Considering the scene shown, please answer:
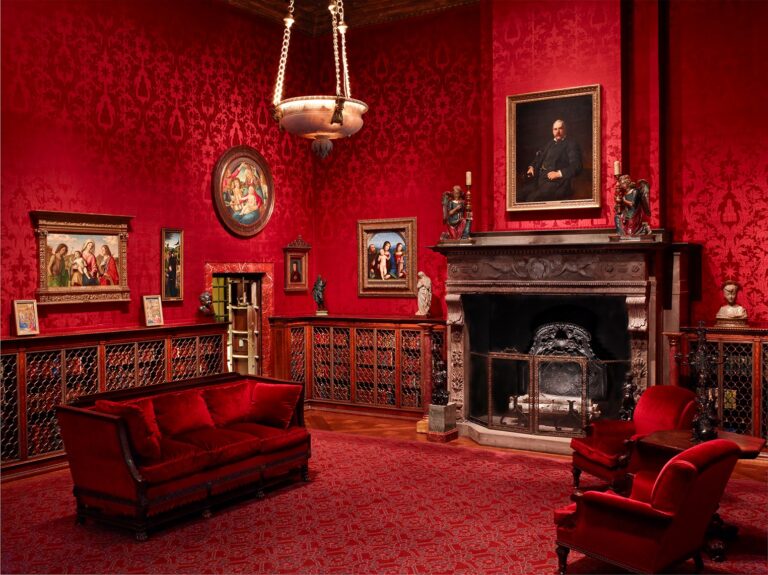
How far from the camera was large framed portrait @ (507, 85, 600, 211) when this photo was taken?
30.8ft

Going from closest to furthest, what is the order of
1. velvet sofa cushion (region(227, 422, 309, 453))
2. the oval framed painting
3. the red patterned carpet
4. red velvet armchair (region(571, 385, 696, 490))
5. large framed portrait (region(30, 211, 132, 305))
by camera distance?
the red patterned carpet
red velvet armchair (region(571, 385, 696, 490))
velvet sofa cushion (region(227, 422, 309, 453))
large framed portrait (region(30, 211, 132, 305))
the oval framed painting

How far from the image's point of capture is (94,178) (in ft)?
29.8

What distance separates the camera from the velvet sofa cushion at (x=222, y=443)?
6777 mm

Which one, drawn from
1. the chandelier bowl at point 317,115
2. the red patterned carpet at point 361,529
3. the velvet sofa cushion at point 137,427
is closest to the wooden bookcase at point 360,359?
the red patterned carpet at point 361,529

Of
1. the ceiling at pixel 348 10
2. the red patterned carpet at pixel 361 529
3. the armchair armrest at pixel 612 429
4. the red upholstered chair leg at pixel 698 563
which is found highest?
the ceiling at pixel 348 10

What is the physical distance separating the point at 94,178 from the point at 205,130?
204 centimetres

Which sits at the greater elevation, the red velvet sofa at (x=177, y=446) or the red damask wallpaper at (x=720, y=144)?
the red damask wallpaper at (x=720, y=144)

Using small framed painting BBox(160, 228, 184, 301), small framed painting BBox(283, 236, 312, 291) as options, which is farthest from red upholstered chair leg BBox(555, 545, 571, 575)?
small framed painting BBox(283, 236, 312, 291)

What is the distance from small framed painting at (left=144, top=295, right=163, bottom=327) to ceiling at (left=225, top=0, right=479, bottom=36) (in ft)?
15.1

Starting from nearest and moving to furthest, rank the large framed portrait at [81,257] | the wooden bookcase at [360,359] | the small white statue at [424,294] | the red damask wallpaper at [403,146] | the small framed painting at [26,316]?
1. the small framed painting at [26,316]
2. the large framed portrait at [81,257]
3. the wooden bookcase at [360,359]
4. the small white statue at [424,294]
5. the red damask wallpaper at [403,146]

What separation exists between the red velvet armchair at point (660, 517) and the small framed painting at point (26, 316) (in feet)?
20.0

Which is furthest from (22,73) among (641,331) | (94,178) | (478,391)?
(641,331)

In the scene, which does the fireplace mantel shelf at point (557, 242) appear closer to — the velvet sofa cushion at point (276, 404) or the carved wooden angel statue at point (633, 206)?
the carved wooden angel statue at point (633, 206)

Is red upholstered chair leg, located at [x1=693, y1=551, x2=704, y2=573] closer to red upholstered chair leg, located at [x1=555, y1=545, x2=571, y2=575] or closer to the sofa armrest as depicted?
red upholstered chair leg, located at [x1=555, y1=545, x2=571, y2=575]
